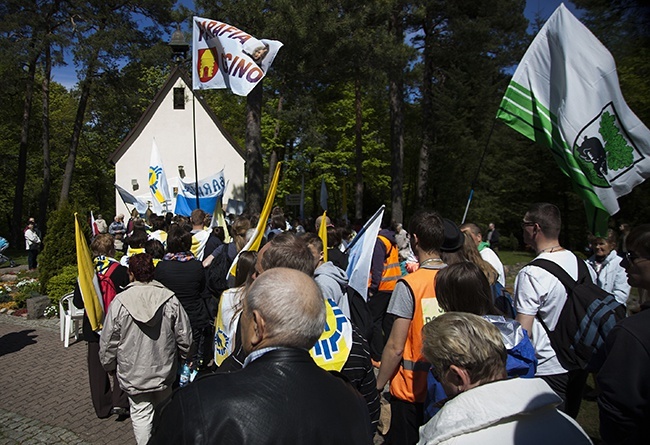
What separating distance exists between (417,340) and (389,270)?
4.06 meters

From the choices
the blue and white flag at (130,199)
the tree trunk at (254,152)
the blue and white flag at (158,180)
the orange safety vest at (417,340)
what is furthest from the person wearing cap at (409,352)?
the blue and white flag at (130,199)

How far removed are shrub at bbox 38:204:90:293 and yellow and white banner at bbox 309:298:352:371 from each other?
9332mm

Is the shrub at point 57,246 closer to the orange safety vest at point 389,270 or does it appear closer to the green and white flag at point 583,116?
the orange safety vest at point 389,270

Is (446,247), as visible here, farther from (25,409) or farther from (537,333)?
(25,409)

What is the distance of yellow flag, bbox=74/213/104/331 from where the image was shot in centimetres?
496

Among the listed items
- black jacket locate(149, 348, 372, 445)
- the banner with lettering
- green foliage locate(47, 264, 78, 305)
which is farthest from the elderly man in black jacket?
green foliage locate(47, 264, 78, 305)

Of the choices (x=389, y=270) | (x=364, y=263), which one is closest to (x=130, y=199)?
(x=389, y=270)

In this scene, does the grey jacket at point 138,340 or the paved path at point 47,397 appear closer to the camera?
the grey jacket at point 138,340

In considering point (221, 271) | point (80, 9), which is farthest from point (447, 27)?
point (221, 271)

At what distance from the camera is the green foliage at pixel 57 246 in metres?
10.3

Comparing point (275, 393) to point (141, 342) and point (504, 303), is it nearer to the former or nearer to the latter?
point (504, 303)

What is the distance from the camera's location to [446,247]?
11.9 feet

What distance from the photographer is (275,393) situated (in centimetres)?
151

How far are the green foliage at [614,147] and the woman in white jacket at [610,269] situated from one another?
184cm
